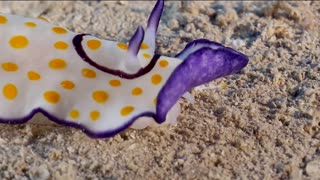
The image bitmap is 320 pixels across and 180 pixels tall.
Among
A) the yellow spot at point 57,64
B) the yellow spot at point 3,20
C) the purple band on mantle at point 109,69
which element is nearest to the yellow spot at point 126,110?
the purple band on mantle at point 109,69

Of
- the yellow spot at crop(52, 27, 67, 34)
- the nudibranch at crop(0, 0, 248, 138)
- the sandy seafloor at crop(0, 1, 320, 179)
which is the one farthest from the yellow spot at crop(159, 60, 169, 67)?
the yellow spot at crop(52, 27, 67, 34)

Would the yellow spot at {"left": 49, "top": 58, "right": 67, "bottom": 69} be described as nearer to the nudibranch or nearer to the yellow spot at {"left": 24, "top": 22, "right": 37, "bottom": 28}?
the nudibranch

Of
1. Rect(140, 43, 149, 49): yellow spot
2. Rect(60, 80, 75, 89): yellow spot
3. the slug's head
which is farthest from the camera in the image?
Rect(140, 43, 149, 49): yellow spot

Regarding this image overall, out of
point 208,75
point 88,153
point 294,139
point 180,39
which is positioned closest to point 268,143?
point 294,139

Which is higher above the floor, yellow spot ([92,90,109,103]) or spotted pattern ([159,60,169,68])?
spotted pattern ([159,60,169,68])

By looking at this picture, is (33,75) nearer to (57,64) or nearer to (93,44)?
(57,64)

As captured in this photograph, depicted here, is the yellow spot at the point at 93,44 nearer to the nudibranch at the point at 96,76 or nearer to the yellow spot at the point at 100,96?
the nudibranch at the point at 96,76

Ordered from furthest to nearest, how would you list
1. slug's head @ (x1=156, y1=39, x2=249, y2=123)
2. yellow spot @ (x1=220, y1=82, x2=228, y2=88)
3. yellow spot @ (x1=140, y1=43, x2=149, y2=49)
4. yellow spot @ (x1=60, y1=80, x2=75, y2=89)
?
yellow spot @ (x1=220, y1=82, x2=228, y2=88), yellow spot @ (x1=140, y1=43, x2=149, y2=49), yellow spot @ (x1=60, y1=80, x2=75, y2=89), slug's head @ (x1=156, y1=39, x2=249, y2=123)
